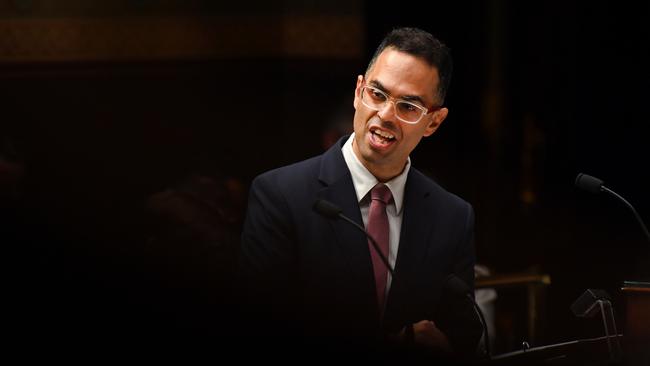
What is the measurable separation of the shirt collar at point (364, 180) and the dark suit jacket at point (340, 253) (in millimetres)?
14

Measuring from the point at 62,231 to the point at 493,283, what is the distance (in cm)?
237

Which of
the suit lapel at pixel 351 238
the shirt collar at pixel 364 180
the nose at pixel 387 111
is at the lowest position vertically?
the suit lapel at pixel 351 238

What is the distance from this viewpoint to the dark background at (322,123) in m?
4.05

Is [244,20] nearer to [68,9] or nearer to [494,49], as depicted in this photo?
[68,9]

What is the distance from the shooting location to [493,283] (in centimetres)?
327

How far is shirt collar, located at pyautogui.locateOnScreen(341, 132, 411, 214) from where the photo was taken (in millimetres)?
2117

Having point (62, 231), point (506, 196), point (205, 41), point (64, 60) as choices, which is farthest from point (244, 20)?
point (62, 231)

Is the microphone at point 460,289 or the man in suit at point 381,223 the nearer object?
the microphone at point 460,289

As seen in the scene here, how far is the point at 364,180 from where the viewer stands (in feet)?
6.95

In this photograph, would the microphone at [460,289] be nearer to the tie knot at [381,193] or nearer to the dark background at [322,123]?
the tie knot at [381,193]

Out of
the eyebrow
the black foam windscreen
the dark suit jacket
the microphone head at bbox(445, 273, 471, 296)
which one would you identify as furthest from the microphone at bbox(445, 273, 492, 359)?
the eyebrow

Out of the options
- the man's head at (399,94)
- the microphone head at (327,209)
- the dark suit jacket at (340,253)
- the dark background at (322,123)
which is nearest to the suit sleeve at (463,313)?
the dark suit jacket at (340,253)

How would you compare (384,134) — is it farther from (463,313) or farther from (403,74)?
(463,313)

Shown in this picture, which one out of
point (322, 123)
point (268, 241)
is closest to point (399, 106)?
point (268, 241)
